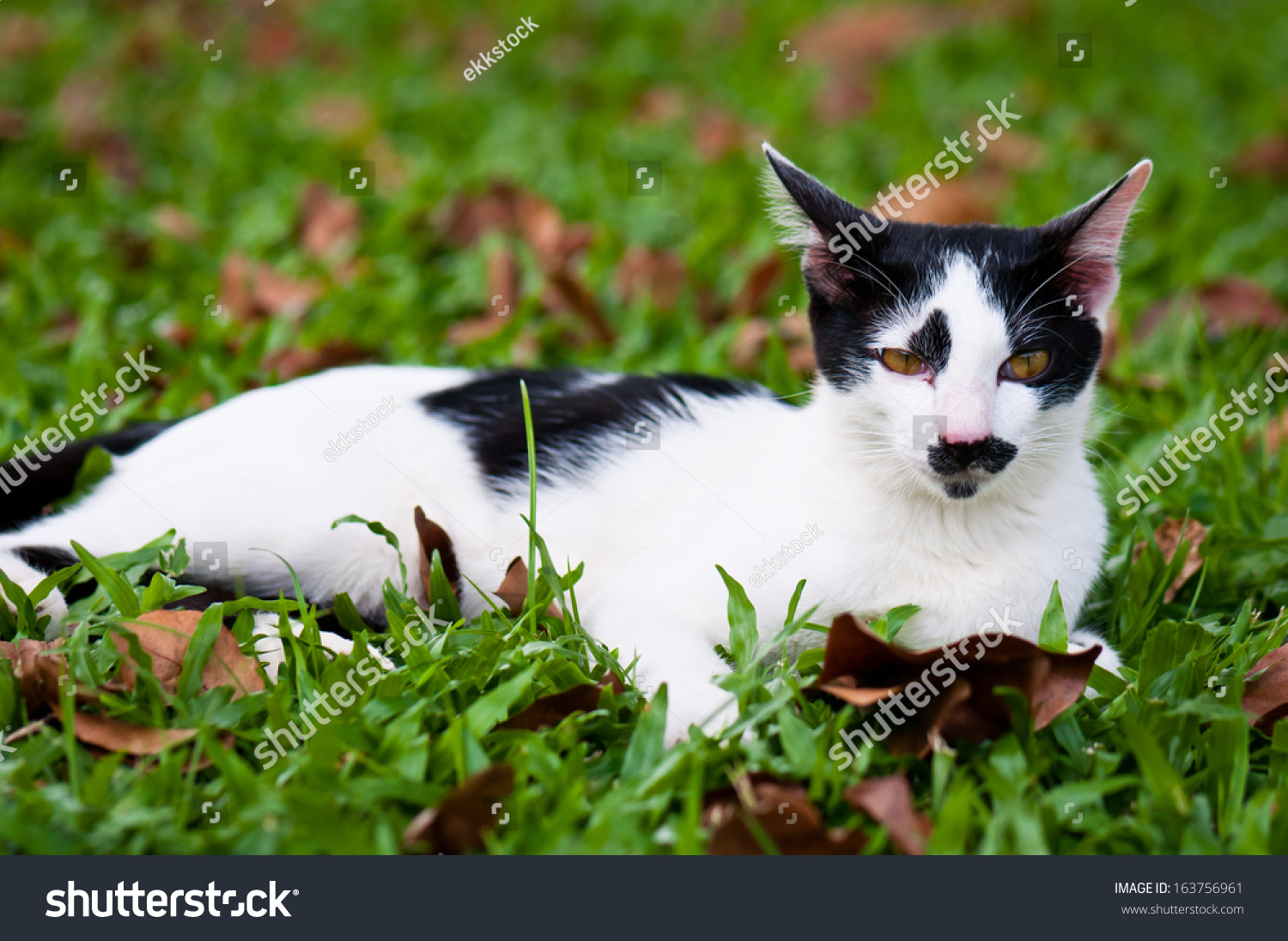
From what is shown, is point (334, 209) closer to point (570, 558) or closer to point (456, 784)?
point (570, 558)

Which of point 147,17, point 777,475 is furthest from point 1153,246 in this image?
point 147,17

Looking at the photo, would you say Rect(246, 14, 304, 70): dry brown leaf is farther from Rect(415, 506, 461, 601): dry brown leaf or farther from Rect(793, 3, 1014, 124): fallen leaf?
Rect(415, 506, 461, 601): dry brown leaf

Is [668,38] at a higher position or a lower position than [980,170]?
higher

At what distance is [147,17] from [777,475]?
5.91 metres

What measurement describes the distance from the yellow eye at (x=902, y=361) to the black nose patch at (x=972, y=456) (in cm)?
18

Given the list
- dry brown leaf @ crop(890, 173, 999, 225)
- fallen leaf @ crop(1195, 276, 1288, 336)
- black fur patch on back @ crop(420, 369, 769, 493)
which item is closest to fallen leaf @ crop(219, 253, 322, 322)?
black fur patch on back @ crop(420, 369, 769, 493)

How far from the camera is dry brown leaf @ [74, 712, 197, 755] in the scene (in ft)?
5.81

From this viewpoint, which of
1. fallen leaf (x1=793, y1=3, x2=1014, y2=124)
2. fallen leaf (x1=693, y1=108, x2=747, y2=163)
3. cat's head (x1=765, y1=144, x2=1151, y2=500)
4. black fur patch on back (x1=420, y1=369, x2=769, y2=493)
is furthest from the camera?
fallen leaf (x1=793, y1=3, x2=1014, y2=124)

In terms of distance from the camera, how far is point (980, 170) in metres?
5.06

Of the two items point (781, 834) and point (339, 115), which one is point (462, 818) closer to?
point (781, 834)

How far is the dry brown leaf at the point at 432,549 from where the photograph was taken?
2346 mm

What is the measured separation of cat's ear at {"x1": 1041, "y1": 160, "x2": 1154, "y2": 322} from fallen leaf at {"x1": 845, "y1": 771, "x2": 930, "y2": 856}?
1042 millimetres

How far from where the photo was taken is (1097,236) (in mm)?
2121

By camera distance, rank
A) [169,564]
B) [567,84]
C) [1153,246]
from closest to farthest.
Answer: [169,564]
[1153,246]
[567,84]
